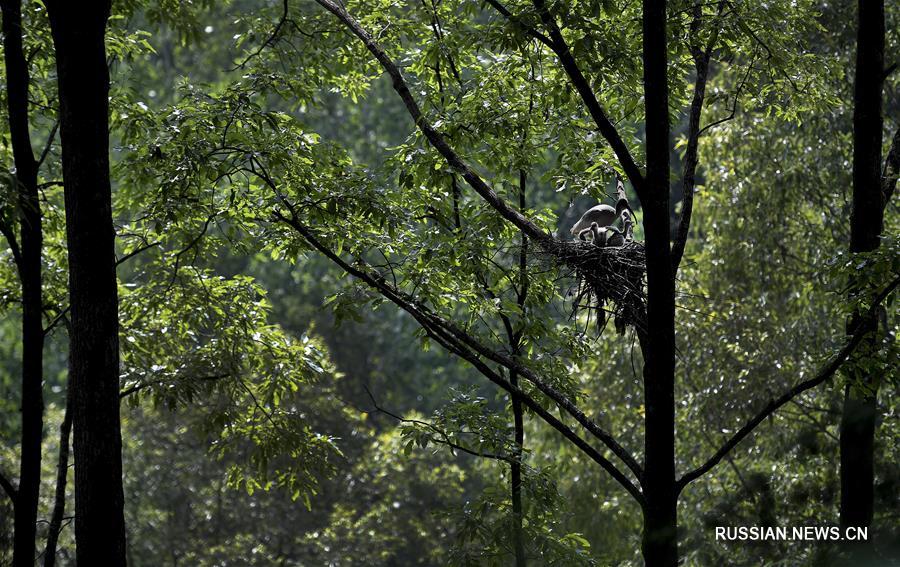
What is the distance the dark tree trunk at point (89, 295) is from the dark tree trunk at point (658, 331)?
8.68 ft

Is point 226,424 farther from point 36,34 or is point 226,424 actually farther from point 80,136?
point 80,136

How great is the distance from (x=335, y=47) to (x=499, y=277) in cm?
236

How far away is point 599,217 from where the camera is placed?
7.23 m

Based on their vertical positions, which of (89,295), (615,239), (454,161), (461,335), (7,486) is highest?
(454,161)

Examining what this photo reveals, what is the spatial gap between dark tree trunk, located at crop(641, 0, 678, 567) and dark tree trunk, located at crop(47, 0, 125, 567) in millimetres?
2646

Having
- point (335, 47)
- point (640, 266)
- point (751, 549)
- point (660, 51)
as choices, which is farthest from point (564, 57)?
point (751, 549)

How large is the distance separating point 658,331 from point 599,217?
165cm

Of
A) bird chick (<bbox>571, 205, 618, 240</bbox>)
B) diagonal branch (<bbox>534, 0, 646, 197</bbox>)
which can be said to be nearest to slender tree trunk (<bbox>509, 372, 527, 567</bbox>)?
bird chick (<bbox>571, 205, 618, 240</bbox>)

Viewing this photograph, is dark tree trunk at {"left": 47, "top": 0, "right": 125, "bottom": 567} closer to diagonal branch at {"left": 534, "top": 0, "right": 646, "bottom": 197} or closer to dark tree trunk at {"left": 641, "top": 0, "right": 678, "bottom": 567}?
diagonal branch at {"left": 534, "top": 0, "right": 646, "bottom": 197}

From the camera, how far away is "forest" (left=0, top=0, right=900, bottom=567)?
5695mm

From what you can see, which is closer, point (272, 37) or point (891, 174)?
point (891, 174)

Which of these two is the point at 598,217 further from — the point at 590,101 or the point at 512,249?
the point at 590,101

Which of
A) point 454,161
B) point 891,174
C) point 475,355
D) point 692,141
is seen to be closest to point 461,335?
point 475,355

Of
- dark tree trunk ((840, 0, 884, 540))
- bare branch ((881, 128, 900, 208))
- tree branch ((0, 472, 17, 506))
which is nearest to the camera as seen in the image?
tree branch ((0, 472, 17, 506))
